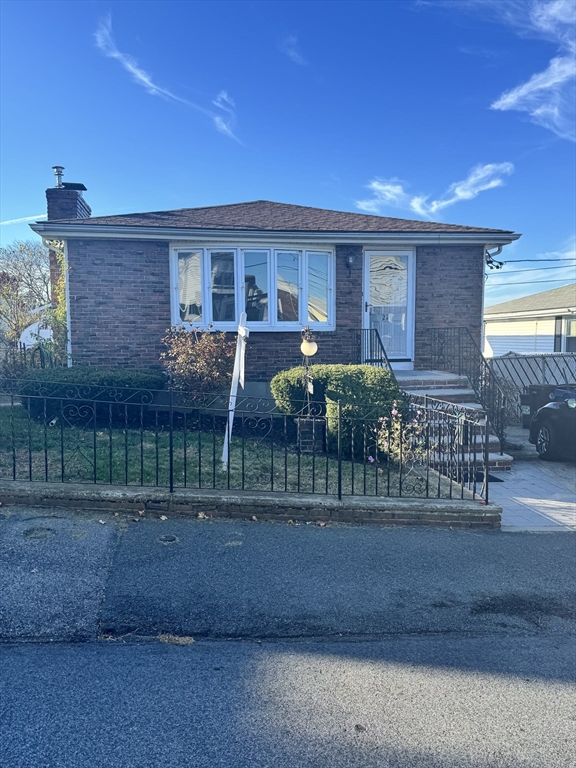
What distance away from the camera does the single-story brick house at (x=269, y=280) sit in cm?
1047

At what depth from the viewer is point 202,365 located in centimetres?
937

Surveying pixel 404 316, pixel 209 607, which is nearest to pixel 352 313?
pixel 404 316

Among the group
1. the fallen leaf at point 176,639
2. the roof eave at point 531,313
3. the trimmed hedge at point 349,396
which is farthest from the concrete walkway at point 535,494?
the roof eave at point 531,313

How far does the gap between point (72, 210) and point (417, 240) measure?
7933 mm

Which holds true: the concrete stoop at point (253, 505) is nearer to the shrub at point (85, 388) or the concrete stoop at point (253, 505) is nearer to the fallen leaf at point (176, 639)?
the fallen leaf at point (176, 639)

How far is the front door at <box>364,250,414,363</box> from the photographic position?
11.6 metres

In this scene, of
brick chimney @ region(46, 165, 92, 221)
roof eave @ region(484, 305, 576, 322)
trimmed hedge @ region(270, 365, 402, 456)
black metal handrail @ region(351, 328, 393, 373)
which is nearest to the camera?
trimmed hedge @ region(270, 365, 402, 456)

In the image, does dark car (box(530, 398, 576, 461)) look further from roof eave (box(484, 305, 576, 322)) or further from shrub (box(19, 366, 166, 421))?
roof eave (box(484, 305, 576, 322))

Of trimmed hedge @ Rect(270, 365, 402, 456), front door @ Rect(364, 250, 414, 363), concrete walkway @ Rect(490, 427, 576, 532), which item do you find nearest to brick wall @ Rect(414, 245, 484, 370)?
front door @ Rect(364, 250, 414, 363)

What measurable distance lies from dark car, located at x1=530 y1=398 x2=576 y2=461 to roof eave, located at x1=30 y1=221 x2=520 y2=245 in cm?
381

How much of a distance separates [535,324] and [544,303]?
0.98 m

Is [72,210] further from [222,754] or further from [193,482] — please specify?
[222,754]

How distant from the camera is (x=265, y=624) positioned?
12.1 ft

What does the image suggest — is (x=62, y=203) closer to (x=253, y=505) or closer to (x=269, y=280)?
(x=269, y=280)
